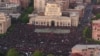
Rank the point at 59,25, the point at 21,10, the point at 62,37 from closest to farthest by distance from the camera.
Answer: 1. the point at 62,37
2. the point at 59,25
3. the point at 21,10

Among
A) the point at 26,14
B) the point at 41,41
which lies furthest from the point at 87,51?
the point at 26,14

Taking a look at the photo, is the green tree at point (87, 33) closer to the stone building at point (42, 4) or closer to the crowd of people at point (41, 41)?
the crowd of people at point (41, 41)

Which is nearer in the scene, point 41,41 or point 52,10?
point 41,41

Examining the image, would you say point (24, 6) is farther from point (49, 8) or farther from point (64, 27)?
point (64, 27)

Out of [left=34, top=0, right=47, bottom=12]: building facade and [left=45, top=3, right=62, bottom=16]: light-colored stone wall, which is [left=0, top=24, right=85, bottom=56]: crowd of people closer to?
[left=45, top=3, right=62, bottom=16]: light-colored stone wall

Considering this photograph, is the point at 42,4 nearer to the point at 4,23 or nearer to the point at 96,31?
the point at 4,23

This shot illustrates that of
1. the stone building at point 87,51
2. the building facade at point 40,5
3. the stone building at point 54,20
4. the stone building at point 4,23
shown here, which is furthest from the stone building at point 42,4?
the stone building at point 87,51

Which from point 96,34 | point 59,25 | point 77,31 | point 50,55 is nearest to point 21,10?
point 59,25

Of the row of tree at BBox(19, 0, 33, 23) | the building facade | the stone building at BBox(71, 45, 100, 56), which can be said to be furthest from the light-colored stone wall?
the stone building at BBox(71, 45, 100, 56)
